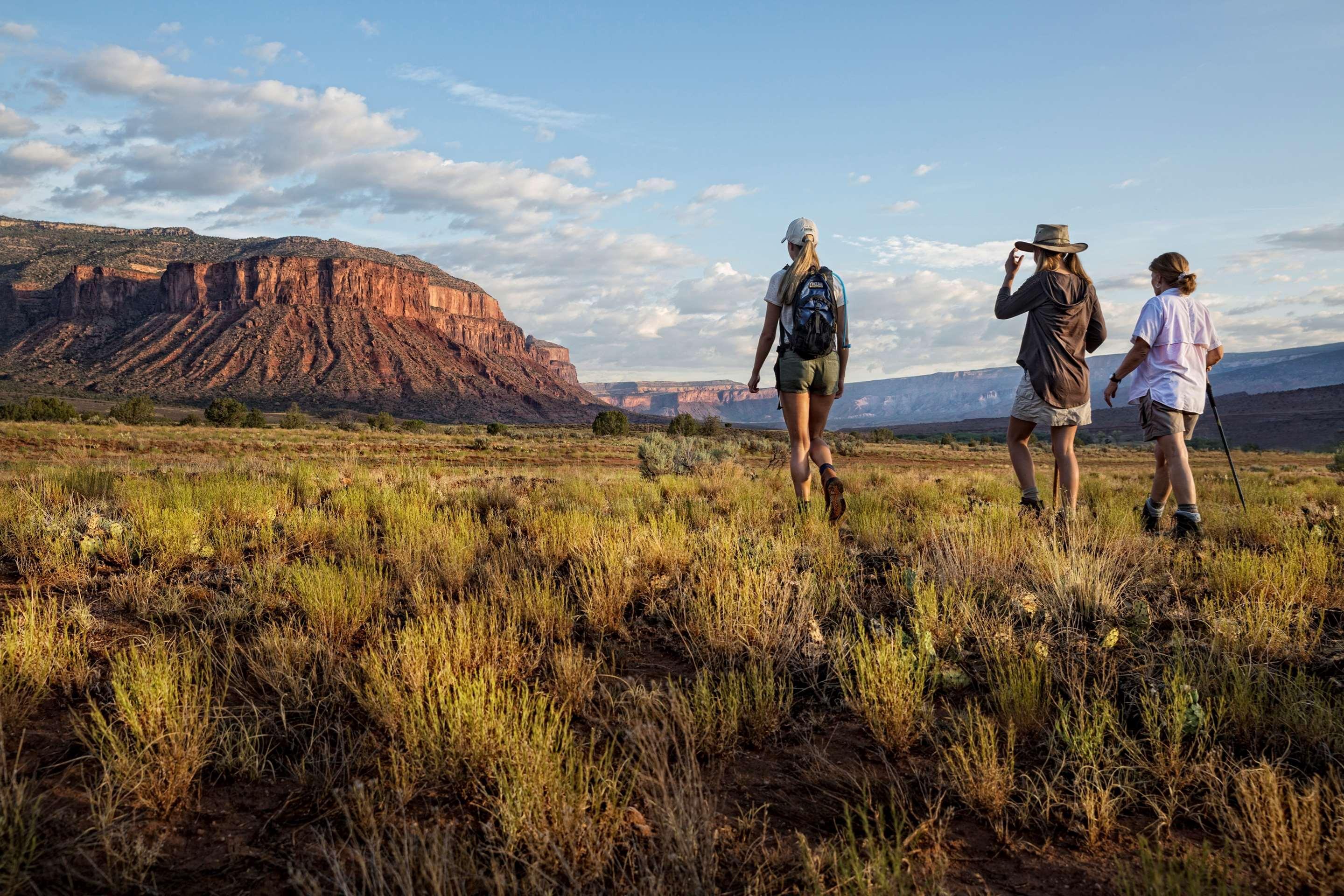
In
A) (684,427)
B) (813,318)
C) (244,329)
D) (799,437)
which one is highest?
(244,329)

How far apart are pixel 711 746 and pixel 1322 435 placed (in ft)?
268

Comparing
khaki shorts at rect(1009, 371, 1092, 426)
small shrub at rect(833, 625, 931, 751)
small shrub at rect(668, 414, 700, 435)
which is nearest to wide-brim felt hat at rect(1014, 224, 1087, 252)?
khaki shorts at rect(1009, 371, 1092, 426)

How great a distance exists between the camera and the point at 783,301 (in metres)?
5.52

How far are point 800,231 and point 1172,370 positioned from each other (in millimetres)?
2964

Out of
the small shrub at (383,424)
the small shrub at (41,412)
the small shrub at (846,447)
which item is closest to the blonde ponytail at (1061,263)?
the small shrub at (846,447)

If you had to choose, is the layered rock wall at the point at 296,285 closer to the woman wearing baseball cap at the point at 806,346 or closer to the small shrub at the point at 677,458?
the small shrub at the point at 677,458

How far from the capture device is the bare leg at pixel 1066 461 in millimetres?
5359

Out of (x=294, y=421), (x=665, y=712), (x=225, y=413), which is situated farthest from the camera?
(x=294, y=421)

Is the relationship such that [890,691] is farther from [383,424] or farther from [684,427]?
[383,424]

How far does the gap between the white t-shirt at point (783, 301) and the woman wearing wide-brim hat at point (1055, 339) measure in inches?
50.1

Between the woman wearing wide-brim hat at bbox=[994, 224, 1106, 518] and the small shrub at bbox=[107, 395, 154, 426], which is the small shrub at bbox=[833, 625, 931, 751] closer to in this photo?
the woman wearing wide-brim hat at bbox=[994, 224, 1106, 518]

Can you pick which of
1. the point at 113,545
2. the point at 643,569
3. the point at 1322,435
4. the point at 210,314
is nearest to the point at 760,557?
the point at 643,569

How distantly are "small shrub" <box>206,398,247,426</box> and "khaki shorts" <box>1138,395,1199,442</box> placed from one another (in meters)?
44.1

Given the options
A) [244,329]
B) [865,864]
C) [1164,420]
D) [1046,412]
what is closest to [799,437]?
[1046,412]
